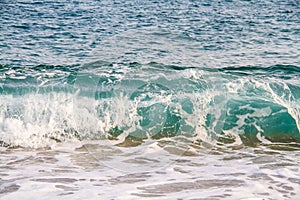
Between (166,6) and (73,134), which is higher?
(166,6)

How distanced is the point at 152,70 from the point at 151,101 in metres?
1.28

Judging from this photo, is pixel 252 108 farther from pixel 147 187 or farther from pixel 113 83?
pixel 147 187

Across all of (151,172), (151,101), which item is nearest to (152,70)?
(151,101)

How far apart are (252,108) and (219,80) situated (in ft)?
2.74

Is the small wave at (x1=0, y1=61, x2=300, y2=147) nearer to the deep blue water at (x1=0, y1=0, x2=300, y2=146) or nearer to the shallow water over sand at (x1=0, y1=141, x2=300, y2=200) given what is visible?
the deep blue water at (x1=0, y1=0, x2=300, y2=146)

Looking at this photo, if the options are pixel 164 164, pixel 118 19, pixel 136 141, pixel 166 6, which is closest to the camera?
pixel 164 164

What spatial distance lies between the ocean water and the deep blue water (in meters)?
0.02

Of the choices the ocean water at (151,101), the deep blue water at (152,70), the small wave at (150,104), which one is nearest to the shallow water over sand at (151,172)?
the ocean water at (151,101)

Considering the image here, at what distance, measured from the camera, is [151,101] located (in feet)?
25.0

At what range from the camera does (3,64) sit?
31.0 ft

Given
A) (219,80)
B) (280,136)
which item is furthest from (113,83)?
(280,136)

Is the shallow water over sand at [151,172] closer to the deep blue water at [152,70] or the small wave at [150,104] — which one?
the small wave at [150,104]

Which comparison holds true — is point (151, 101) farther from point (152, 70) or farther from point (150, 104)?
point (152, 70)

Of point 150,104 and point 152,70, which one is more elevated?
point 152,70
